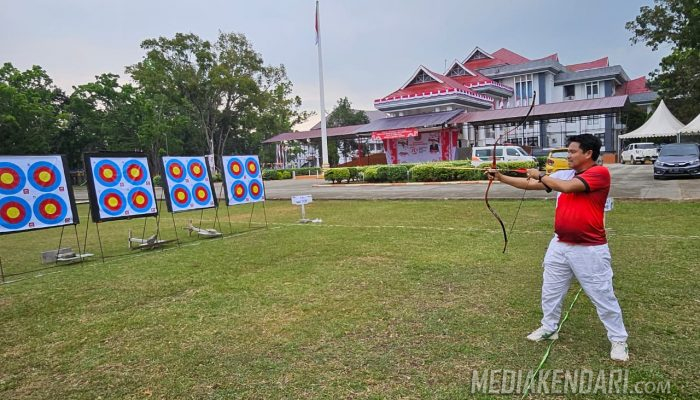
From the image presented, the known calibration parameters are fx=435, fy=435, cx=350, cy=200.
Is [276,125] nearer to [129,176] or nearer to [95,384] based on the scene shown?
[129,176]

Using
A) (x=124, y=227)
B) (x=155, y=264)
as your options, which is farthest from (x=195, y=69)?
(x=155, y=264)

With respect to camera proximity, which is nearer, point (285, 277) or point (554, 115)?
point (285, 277)

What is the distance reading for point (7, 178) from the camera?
6.59 metres

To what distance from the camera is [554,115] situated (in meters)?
26.4

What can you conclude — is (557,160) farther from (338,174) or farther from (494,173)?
(494,173)

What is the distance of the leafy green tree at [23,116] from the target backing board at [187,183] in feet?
100.0

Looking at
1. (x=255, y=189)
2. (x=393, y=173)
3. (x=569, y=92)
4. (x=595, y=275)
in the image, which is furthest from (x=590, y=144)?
(x=569, y=92)

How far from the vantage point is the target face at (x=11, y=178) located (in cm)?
654

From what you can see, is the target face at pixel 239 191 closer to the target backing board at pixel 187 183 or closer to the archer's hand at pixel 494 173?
the target backing board at pixel 187 183

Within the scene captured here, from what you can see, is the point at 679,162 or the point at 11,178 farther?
the point at 679,162

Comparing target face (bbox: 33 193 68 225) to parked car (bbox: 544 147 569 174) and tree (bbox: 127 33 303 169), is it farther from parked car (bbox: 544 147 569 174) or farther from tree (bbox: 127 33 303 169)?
tree (bbox: 127 33 303 169)

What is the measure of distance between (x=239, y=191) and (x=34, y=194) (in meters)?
4.19

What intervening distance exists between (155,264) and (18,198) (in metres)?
2.32

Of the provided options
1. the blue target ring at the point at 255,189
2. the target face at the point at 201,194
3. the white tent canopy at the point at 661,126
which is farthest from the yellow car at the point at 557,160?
the target face at the point at 201,194
